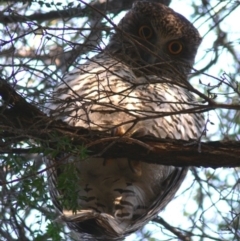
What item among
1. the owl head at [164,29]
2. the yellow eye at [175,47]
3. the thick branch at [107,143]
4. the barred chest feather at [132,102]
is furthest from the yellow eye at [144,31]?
the thick branch at [107,143]

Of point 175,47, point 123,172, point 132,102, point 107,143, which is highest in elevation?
point 175,47

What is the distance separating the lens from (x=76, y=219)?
3.33 m

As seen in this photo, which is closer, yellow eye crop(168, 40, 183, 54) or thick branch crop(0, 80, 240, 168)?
thick branch crop(0, 80, 240, 168)

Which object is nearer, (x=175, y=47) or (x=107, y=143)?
(x=107, y=143)

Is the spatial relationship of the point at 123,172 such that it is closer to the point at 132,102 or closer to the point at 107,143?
the point at 132,102

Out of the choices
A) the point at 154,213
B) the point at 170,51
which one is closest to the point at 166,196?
the point at 154,213

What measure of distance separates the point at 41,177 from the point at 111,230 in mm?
713

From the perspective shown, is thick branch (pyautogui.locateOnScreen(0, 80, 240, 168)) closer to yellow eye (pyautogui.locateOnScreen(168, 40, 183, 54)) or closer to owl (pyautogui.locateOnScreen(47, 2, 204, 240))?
owl (pyautogui.locateOnScreen(47, 2, 204, 240))

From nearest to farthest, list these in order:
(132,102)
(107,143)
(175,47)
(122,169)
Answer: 1. (107,143)
2. (132,102)
3. (122,169)
4. (175,47)

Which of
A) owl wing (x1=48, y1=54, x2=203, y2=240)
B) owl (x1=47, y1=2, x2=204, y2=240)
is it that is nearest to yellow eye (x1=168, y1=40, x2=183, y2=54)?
owl (x1=47, y1=2, x2=204, y2=240)

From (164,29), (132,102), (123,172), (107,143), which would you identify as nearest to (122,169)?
A: (123,172)

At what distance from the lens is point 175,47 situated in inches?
188

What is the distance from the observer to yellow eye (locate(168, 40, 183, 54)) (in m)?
4.70

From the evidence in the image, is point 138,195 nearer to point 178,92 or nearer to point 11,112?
point 178,92
